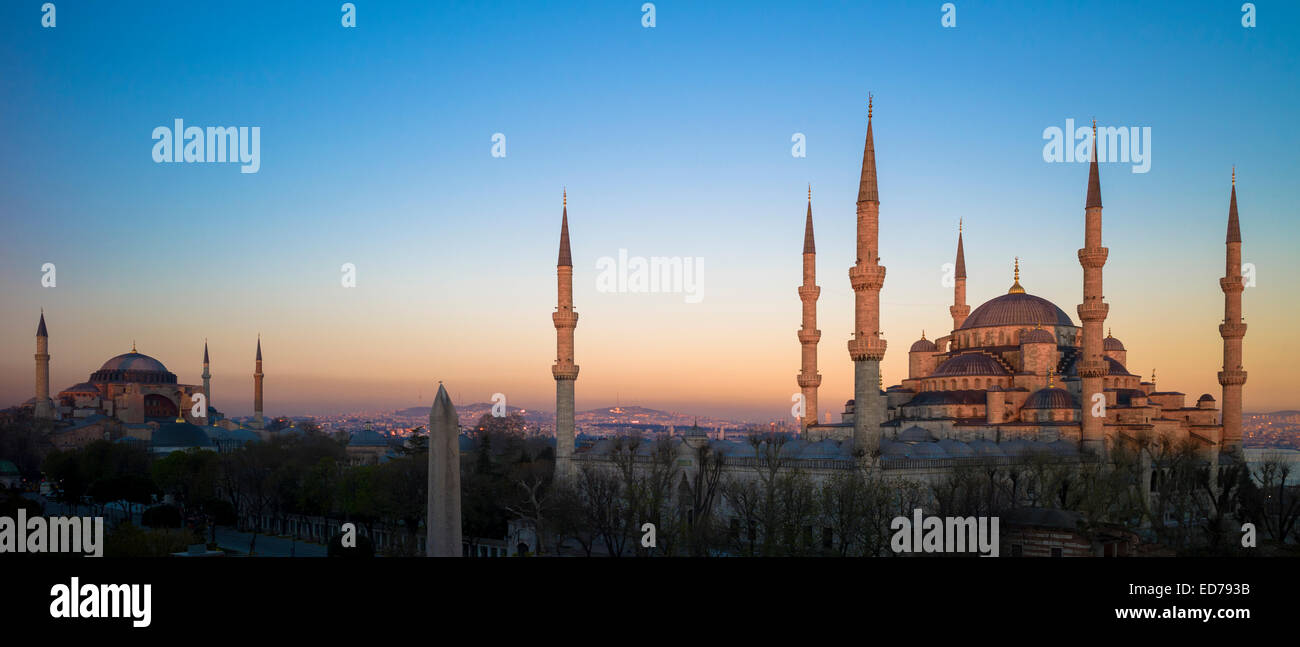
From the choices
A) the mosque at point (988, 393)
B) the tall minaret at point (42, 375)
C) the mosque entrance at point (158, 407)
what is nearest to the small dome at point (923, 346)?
the mosque at point (988, 393)

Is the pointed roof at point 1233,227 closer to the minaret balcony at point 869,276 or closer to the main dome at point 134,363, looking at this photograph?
the minaret balcony at point 869,276

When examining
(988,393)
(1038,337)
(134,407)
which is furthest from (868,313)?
(134,407)

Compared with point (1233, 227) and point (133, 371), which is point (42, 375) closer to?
point (133, 371)

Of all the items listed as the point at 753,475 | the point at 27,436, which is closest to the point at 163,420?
the point at 27,436

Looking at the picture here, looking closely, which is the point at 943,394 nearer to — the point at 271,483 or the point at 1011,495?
the point at 1011,495

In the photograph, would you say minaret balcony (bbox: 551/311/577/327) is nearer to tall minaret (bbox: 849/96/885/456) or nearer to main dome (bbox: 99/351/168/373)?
tall minaret (bbox: 849/96/885/456)

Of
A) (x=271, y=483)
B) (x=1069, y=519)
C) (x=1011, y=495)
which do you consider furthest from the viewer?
(x=271, y=483)
